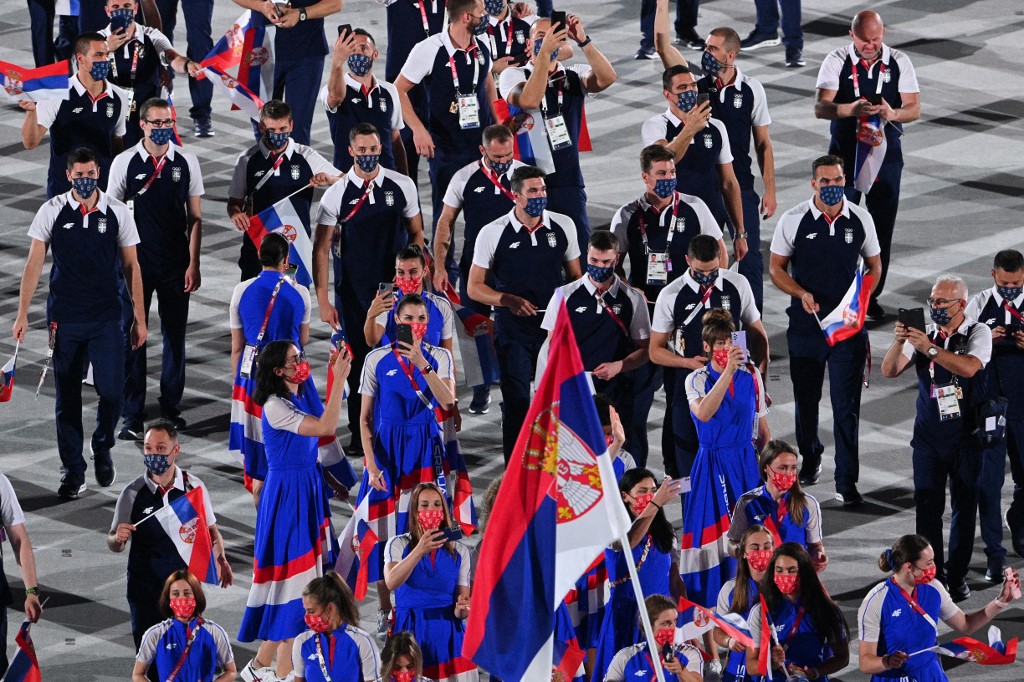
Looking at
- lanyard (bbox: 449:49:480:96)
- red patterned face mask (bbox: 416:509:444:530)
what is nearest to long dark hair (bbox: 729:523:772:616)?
red patterned face mask (bbox: 416:509:444:530)

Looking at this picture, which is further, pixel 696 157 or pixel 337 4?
pixel 337 4

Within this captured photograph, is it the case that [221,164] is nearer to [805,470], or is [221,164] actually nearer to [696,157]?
[696,157]

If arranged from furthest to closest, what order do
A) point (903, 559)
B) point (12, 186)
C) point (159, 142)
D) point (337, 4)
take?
point (12, 186) → point (337, 4) → point (159, 142) → point (903, 559)

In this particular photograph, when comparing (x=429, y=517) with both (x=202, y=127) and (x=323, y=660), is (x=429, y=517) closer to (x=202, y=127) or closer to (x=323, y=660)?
(x=323, y=660)

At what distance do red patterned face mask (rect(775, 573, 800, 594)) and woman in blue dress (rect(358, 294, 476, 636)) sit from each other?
236cm

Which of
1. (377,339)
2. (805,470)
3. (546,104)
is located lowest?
(805,470)

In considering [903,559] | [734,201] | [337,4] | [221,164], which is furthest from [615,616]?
[221,164]

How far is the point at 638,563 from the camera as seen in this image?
10.9 meters

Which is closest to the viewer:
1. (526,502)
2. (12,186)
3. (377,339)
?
(526,502)

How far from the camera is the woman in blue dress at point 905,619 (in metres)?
10.6

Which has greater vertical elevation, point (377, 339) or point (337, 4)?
point (337, 4)

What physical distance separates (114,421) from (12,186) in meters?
5.60

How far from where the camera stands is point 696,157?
46.8 feet

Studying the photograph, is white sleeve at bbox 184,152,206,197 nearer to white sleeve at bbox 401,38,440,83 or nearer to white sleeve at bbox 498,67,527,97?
white sleeve at bbox 401,38,440,83
